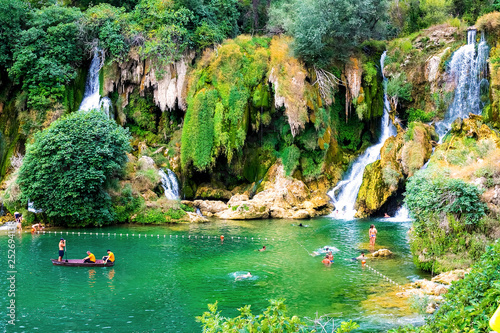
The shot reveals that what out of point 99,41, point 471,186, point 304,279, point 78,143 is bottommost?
point 304,279

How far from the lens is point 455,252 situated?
16625 mm

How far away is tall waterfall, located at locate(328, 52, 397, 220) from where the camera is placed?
33062mm

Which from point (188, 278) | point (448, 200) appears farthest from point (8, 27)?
point (448, 200)

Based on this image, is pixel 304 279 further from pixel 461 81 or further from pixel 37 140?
pixel 461 81

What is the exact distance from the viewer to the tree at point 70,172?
91.8ft

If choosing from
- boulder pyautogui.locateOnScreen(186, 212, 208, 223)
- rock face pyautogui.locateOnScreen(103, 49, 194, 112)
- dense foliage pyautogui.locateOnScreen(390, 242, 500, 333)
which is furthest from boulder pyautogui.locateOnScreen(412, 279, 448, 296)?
rock face pyautogui.locateOnScreen(103, 49, 194, 112)

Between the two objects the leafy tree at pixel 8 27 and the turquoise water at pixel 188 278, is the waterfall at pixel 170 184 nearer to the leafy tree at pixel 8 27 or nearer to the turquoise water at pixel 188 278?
the turquoise water at pixel 188 278

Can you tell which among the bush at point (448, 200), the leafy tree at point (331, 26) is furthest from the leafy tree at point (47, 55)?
the bush at point (448, 200)

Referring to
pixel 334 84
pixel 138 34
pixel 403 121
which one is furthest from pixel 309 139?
pixel 138 34

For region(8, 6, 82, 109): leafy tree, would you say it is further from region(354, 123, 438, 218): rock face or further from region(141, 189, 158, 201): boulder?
region(354, 123, 438, 218): rock face

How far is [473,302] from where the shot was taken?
23.4 feet

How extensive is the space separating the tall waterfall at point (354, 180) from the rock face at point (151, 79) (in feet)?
47.8

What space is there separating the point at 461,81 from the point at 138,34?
26111 mm

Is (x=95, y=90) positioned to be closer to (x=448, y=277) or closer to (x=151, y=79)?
(x=151, y=79)
